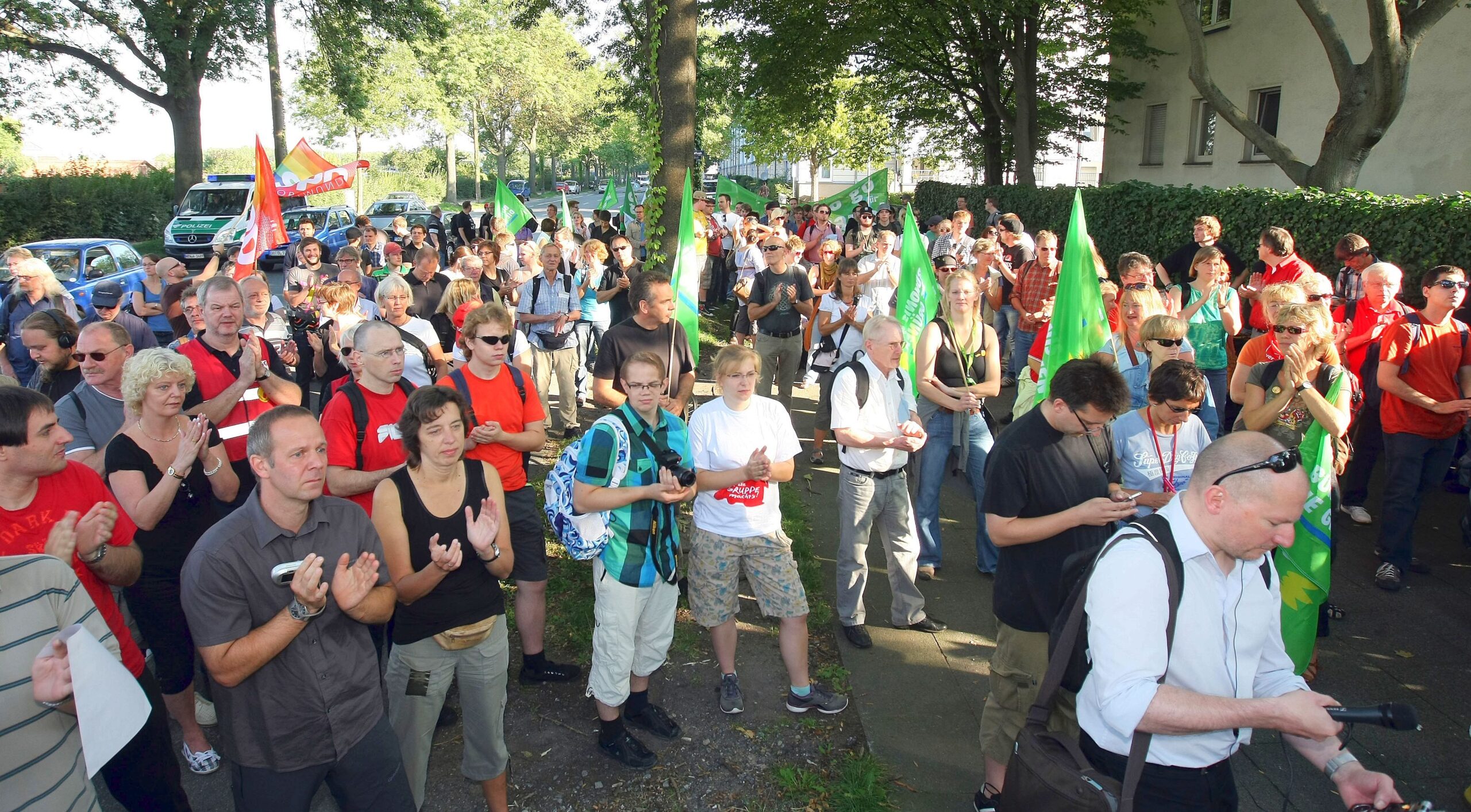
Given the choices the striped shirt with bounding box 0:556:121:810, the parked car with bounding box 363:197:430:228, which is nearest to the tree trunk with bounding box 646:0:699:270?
the striped shirt with bounding box 0:556:121:810

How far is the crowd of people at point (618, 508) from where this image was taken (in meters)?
2.37

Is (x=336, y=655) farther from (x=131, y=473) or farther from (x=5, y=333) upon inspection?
(x=5, y=333)

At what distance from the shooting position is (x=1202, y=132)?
20.7 meters

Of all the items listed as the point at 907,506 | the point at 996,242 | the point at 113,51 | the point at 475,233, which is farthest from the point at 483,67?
the point at 907,506

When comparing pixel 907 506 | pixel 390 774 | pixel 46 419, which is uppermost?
pixel 46 419

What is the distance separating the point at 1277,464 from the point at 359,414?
3485 mm

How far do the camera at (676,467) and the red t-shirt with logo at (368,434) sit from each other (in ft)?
3.67

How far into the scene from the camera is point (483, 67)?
57781mm

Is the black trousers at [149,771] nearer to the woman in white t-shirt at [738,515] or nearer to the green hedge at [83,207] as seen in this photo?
the woman in white t-shirt at [738,515]

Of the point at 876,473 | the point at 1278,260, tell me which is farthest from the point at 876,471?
the point at 1278,260

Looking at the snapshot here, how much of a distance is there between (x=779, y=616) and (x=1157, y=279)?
284 inches

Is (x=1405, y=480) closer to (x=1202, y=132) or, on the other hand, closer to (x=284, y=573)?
(x=284, y=573)

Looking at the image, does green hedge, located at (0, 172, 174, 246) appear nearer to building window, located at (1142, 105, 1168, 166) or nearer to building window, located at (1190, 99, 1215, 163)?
building window, located at (1142, 105, 1168, 166)

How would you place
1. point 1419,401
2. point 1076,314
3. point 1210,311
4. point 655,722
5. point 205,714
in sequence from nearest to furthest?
point 655,722
point 205,714
point 1076,314
point 1419,401
point 1210,311
